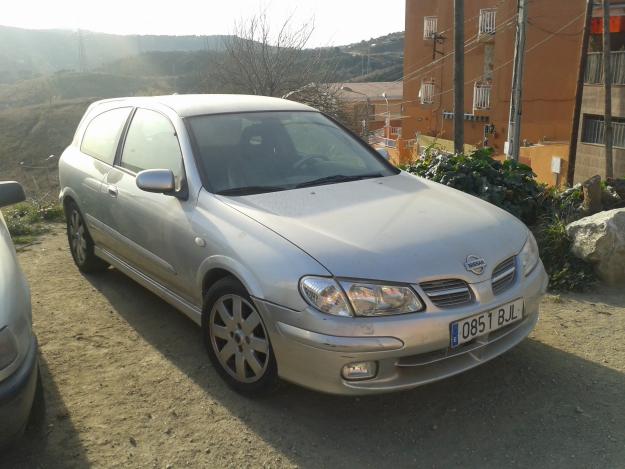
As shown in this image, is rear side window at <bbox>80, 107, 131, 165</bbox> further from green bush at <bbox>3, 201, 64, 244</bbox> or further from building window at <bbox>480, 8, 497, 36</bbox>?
building window at <bbox>480, 8, 497, 36</bbox>

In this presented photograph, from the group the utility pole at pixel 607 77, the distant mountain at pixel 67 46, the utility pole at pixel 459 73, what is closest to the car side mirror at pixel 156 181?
the utility pole at pixel 459 73

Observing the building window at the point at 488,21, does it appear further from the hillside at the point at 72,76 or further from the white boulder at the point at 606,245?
the white boulder at the point at 606,245

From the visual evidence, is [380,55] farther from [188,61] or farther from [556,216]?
[556,216]

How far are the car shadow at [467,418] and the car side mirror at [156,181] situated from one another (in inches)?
41.9

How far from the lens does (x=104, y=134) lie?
4668 millimetres

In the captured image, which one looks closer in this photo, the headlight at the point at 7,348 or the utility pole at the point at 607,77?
the headlight at the point at 7,348

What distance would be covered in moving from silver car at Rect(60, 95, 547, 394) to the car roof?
0.02 m

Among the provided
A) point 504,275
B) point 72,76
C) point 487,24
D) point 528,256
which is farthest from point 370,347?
point 72,76

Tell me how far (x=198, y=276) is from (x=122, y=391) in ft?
2.52

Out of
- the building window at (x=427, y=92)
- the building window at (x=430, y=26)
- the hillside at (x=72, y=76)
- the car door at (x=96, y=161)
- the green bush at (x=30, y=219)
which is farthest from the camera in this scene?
the building window at (x=427, y=92)

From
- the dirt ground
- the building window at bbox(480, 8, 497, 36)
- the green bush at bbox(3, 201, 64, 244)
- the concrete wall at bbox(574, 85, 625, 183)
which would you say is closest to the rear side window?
the dirt ground

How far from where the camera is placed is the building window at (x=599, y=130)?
21656 mm

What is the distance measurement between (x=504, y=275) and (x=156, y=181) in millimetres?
1986

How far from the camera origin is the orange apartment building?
92.1 feet
